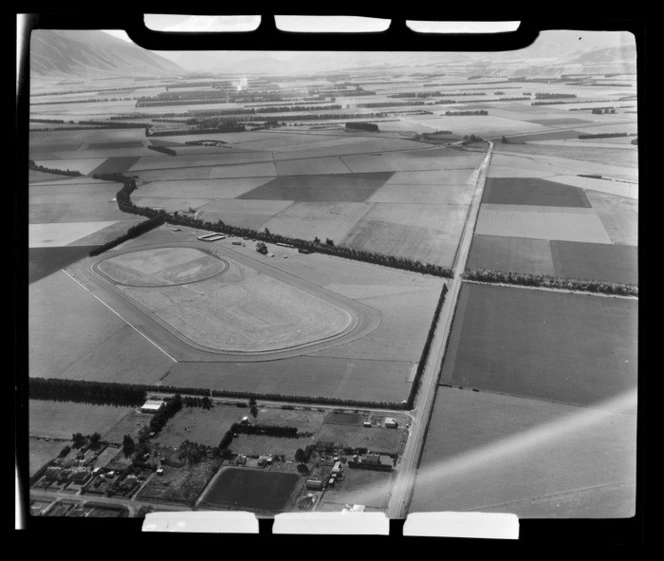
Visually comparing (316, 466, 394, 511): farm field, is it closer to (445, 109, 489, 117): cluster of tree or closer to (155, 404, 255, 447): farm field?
(155, 404, 255, 447): farm field

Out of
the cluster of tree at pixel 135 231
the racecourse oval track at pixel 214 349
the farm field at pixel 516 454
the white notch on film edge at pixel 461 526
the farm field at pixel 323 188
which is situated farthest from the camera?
the farm field at pixel 323 188

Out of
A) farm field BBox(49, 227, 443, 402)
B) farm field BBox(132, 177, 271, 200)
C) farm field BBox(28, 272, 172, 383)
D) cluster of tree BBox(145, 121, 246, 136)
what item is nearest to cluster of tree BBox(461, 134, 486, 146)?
farm field BBox(132, 177, 271, 200)

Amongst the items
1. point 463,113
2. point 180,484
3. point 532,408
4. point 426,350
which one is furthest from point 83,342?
point 463,113

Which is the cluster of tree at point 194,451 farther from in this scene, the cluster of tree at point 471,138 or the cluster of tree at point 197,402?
the cluster of tree at point 471,138

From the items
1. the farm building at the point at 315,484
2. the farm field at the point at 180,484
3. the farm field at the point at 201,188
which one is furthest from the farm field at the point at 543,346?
the farm field at the point at 201,188

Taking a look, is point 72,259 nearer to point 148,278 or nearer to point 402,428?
point 148,278
